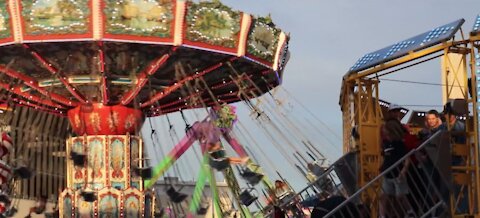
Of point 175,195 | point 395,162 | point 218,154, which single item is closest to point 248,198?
point 218,154

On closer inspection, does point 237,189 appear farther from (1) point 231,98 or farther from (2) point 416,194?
(2) point 416,194

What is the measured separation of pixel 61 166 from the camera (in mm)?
25172

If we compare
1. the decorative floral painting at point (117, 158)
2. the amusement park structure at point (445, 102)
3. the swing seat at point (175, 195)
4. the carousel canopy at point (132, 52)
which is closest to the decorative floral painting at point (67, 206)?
the decorative floral painting at point (117, 158)

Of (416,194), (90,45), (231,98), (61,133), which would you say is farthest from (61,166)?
(416,194)

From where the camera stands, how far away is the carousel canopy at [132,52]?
1402 centimetres

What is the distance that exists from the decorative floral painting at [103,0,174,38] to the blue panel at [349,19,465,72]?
16.1 feet

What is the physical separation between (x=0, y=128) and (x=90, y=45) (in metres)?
5.23

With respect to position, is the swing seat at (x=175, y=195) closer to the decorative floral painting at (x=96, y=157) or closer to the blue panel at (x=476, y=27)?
the decorative floral painting at (x=96, y=157)

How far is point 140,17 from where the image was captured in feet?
46.5

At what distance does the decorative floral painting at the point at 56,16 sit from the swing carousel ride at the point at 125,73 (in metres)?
0.02

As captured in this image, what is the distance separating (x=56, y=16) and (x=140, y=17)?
4.60 ft

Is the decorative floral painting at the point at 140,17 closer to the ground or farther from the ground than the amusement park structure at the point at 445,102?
farther from the ground

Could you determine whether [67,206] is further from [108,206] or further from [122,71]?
[122,71]

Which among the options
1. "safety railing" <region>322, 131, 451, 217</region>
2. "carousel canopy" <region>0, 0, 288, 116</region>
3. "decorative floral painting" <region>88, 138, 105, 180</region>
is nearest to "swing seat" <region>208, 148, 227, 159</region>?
"carousel canopy" <region>0, 0, 288, 116</region>
